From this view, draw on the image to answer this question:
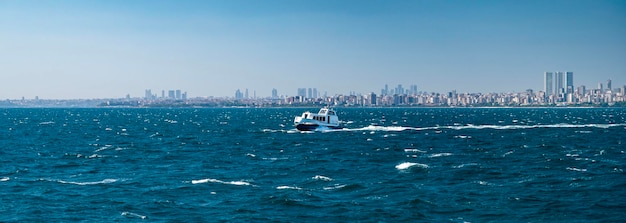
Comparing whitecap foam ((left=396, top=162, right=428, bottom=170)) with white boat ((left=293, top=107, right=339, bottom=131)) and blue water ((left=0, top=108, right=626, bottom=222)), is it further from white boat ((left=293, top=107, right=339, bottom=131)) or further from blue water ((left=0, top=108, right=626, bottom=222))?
white boat ((left=293, top=107, right=339, bottom=131))

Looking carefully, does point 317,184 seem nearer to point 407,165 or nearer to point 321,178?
point 321,178

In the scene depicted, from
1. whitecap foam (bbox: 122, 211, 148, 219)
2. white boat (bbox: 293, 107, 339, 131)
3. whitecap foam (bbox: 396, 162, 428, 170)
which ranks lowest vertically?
whitecap foam (bbox: 122, 211, 148, 219)

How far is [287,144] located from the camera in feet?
333

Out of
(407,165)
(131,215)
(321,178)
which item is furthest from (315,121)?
(131,215)

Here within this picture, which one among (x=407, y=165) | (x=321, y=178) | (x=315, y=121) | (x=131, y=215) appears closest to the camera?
(x=131, y=215)

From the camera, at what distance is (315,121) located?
451 ft

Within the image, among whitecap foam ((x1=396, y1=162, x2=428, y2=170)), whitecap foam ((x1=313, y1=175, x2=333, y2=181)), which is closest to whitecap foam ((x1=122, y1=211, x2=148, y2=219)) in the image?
whitecap foam ((x1=313, y1=175, x2=333, y2=181))

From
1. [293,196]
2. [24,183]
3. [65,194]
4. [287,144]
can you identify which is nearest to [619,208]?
[293,196]

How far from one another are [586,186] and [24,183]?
141ft

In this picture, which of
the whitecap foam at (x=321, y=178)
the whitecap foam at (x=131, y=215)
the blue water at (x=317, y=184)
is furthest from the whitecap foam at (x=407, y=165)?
the whitecap foam at (x=131, y=215)

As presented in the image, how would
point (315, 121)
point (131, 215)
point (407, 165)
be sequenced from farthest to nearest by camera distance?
point (315, 121), point (407, 165), point (131, 215)

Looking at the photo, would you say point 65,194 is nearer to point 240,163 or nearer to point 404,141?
point 240,163

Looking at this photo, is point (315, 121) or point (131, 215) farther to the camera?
point (315, 121)

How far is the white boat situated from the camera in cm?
13662
